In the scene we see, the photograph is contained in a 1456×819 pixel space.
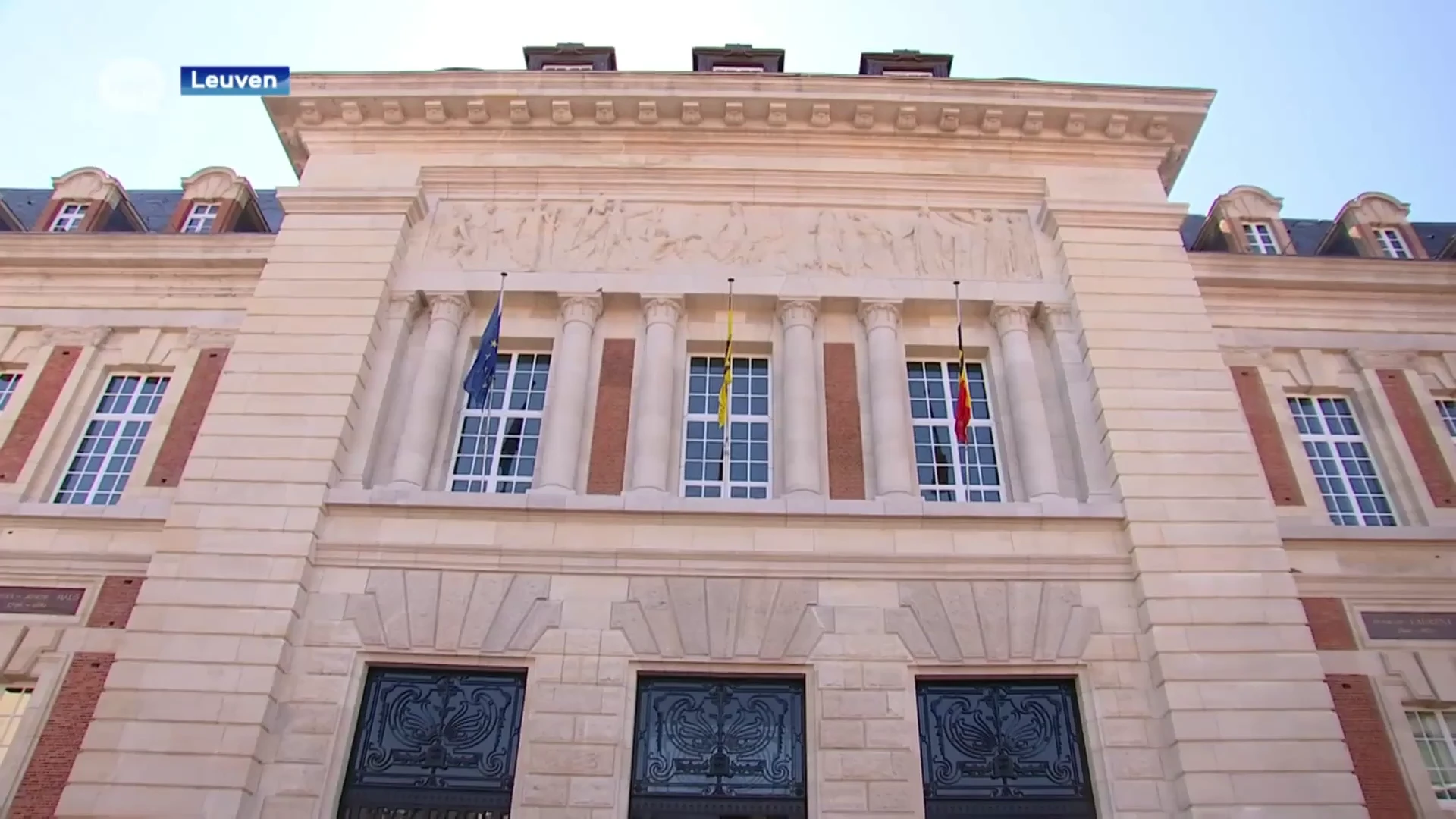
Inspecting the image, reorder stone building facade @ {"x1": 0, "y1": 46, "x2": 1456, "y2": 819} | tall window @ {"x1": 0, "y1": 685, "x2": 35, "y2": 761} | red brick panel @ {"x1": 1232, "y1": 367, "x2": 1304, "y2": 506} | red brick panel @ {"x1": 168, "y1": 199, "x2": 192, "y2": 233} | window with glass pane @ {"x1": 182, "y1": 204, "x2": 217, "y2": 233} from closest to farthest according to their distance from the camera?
stone building facade @ {"x1": 0, "y1": 46, "x2": 1456, "y2": 819} < tall window @ {"x1": 0, "y1": 685, "x2": 35, "y2": 761} < red brick panel @ {"x1": 1232, "y1": 367, "x2": 1304, "y2": 506} < red brick panel @ {"x1": 168, "y1": 199, "x2": 192, "y2": 233} < window with glass pane @ {"x1": 182, "y1": 204, "x2": 217, "y2": 233}

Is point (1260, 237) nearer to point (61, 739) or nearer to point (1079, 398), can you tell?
point (1079, 398)

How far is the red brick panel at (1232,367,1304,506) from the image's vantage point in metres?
13.3

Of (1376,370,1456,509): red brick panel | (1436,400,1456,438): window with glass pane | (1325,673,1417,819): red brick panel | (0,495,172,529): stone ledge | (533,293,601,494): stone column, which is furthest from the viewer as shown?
(1436,400,1456,438): window with glass pane

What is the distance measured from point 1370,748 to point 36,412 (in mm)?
17675

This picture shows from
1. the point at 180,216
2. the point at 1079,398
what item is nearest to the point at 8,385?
the point at 180,216

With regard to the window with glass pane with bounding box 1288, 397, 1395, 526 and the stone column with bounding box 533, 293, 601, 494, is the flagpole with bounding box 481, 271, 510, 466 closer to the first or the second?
the stone column with bounding box 533, 293, 601, 494

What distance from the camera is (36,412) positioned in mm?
14305

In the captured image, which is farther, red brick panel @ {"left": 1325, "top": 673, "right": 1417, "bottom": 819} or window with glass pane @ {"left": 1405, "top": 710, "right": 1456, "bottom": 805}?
window with glass pane @ {"left": 1405, "top": 710, "right": 1456, "bottom": 805}

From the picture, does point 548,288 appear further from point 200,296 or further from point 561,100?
point 200,296

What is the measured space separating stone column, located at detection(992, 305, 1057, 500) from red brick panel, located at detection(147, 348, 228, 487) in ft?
34.9

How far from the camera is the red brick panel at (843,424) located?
1252cm

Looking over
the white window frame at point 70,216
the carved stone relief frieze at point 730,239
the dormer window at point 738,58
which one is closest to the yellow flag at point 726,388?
the carved stone relief frieze at point 730,239

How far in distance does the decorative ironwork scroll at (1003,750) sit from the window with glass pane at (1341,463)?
5308 millimetres

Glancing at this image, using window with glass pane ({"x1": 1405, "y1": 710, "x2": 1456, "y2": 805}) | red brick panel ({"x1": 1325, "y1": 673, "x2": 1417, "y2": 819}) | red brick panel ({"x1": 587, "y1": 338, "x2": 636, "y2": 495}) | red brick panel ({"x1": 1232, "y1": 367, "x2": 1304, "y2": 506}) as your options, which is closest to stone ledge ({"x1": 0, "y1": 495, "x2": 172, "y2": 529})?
red brick panel ({"x1": 587, "y1": 338, "x2": 636, "y2": 495})
